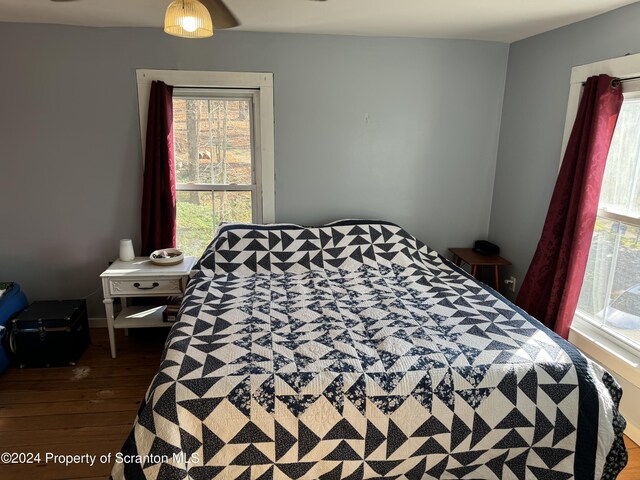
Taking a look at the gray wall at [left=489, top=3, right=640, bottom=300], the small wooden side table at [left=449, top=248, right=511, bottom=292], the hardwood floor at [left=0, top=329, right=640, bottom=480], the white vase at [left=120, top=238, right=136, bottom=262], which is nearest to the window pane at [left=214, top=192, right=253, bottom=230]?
the white vase at [left=120, top=238, right=136, bottom=262]

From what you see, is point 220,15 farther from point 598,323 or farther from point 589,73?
point 598,323

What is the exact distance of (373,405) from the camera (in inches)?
63.2

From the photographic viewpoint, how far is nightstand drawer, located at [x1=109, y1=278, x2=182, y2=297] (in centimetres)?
278

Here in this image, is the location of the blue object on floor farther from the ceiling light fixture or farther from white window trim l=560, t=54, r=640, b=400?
white window trim l=560, t=54, r=640, b=400

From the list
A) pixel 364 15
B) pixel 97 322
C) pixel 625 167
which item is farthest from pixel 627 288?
pixel 97 322

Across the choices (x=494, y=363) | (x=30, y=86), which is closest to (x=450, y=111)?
(x=494, y=363)

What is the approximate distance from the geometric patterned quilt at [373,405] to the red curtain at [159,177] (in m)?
1.21

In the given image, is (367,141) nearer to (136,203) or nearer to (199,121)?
(199,121)

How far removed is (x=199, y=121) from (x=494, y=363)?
94.9 inches

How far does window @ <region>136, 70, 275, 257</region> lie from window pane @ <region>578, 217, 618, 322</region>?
2014mm

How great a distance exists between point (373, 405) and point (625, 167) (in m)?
1.83

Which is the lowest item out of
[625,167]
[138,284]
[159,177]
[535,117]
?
[138,284]

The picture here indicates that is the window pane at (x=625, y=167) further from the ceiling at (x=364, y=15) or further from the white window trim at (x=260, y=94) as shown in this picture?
the white window trim at (x=260, y=94)

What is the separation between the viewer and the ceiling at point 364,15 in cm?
224
